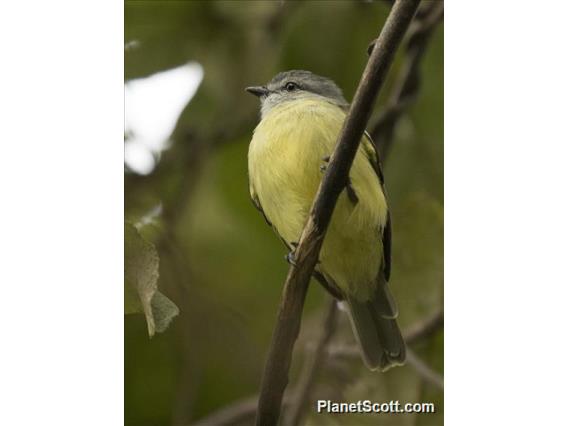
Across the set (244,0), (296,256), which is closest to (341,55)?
(244,0)

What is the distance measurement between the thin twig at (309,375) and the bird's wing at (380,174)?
246mm

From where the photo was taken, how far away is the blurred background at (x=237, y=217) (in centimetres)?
262

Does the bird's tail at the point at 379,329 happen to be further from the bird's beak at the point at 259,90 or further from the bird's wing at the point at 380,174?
the bird's beak at the point at 259,90

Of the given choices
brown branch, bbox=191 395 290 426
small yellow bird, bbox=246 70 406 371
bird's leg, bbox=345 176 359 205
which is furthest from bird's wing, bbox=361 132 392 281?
brown branch, bbox=191 395 290 426

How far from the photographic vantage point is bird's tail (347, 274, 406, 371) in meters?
2.70

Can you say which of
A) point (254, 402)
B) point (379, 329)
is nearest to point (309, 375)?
point (254, 402)

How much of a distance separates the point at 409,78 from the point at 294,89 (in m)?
0.37

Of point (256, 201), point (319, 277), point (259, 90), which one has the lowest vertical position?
point (319, 277)

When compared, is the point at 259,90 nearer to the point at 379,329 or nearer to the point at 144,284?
the point at 379,329

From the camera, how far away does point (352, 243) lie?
8.89ft

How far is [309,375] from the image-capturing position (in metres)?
2.62

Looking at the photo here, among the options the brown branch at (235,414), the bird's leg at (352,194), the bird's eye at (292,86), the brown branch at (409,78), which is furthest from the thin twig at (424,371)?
the bird's eye at (292,86)

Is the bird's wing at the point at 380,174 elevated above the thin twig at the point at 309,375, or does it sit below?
above

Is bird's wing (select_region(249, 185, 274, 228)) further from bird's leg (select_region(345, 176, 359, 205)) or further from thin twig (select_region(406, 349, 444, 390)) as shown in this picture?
thin twig (select_region(406, 349, 444, 390))
